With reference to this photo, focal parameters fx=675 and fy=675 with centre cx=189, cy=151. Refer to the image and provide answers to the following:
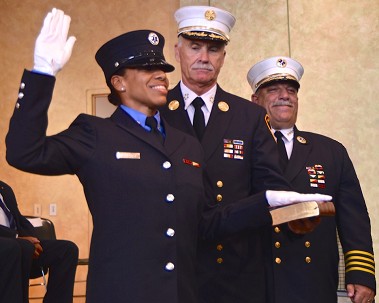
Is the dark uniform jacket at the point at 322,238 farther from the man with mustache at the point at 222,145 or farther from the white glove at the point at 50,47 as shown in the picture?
the white glove at the point at 50,47

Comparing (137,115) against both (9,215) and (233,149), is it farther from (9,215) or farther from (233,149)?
(9,215)

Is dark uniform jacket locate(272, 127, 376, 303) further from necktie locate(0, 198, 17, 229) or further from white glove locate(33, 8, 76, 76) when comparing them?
Result: necktie locate(0, 198, 17, 229)

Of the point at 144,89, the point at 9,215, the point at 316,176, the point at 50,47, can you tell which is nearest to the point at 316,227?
the point at 316,176

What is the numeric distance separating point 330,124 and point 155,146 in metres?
2.47

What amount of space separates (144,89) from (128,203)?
0.38 meters

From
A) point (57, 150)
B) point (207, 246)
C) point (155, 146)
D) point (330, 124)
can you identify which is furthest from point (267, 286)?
point (330, 124)

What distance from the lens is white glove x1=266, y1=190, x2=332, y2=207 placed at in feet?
6.26

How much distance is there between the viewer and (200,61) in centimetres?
243

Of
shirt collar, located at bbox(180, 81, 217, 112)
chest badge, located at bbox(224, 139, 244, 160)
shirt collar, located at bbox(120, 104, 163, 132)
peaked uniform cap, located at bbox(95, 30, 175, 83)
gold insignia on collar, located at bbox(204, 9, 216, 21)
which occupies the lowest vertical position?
chest badge, located at bbox(224, 139, 244, 160)

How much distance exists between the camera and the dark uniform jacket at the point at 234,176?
7.34 feet

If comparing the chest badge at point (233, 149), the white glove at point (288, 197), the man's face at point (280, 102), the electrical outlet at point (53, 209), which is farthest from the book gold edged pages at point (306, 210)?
the electrical outlet at point (53, 209)

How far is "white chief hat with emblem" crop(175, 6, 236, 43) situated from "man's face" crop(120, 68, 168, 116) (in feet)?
1.58

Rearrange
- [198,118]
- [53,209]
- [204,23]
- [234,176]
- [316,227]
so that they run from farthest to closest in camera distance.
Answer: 1. [53,209]
2. [316,227]
3. [204,23]
4. [198,118]
5. [234,176]

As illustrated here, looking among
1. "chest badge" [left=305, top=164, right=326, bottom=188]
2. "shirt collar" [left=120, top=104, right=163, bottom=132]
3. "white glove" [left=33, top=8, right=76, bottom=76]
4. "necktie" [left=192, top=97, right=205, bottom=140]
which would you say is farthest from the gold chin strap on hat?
"white glove" [left=33, top=8, right=76, bottom=76]
